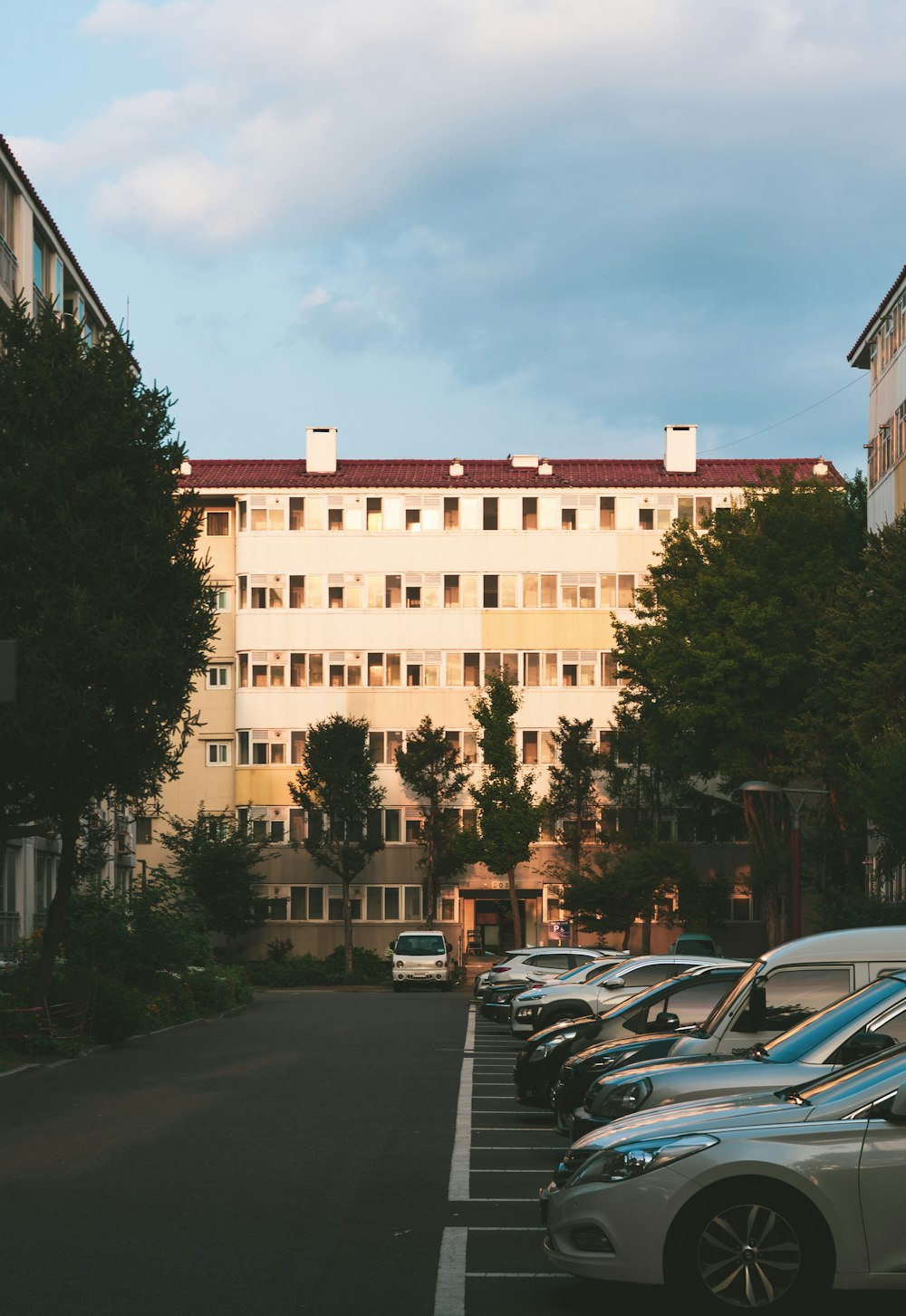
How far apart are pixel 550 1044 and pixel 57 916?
1307 cm

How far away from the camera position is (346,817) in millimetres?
76688

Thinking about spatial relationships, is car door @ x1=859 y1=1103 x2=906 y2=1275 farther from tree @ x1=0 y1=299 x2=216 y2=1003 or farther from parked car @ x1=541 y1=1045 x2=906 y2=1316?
tree @ x1=0 y1=299 x2=216 y2=1003

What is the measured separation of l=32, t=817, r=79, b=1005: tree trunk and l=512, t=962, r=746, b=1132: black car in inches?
459

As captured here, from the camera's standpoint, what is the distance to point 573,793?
7756cm

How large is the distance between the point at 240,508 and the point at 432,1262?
76.1 m

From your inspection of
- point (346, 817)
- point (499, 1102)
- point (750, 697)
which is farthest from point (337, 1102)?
point (346, 817)

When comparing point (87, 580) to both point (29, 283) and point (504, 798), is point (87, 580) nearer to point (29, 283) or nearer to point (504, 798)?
point (29, 283)

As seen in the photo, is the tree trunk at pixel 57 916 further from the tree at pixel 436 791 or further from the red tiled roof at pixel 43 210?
the tree at pixel 436 791

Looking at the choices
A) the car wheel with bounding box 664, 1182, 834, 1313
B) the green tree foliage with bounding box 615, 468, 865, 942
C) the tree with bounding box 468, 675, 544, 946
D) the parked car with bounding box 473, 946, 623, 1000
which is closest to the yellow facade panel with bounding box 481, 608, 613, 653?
the tree with bounding box 468, 675, 544, 946

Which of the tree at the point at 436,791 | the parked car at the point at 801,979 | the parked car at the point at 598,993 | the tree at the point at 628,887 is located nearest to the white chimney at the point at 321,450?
the tree at the point at 436,791

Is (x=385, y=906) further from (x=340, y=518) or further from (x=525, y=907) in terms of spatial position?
(x=340, y=518)

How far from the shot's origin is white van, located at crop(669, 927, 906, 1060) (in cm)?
1334

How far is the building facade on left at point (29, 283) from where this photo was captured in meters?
43.9

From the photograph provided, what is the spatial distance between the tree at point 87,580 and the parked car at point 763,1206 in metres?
19.5
